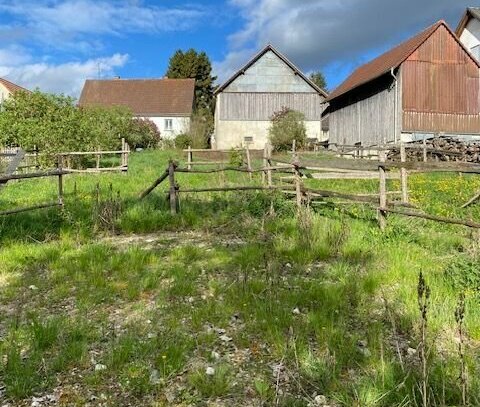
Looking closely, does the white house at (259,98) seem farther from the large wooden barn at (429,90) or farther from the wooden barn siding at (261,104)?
the large wooden barn at (429,90)

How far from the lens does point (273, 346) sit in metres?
4.19

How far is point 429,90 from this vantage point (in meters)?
28.1

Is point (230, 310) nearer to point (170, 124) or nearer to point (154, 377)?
point (154, 377)

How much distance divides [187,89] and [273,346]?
174 ft

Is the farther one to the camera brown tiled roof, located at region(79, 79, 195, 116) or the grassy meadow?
brown tiled roof, located at region(79, 79, 195, 116)

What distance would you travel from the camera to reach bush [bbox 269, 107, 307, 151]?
127 ft

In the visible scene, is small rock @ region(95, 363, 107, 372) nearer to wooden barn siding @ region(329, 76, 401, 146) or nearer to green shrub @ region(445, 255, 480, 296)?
green shrub @ region(445, 255, 480, 296)

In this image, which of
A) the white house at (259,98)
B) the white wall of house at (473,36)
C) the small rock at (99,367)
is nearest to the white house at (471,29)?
the white wall of house at (473,36)

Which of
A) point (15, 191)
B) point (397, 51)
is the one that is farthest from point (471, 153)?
point (15, 191)

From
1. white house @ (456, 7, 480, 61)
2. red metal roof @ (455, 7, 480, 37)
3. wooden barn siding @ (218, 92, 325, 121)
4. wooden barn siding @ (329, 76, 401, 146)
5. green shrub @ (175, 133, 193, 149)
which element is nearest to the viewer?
wooden barn siding @ (329, 76, 401, 146)

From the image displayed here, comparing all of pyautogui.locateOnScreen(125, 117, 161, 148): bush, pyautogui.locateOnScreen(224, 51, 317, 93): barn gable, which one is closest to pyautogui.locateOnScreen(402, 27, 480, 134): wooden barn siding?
pyautogui.locateOnScreen(224, 51, 317, 93): barn gable

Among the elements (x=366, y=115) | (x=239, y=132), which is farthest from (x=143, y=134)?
(x=366, y=115)

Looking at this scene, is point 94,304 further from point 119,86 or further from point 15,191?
point 119,86

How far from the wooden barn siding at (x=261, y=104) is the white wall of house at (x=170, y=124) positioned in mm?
11076
